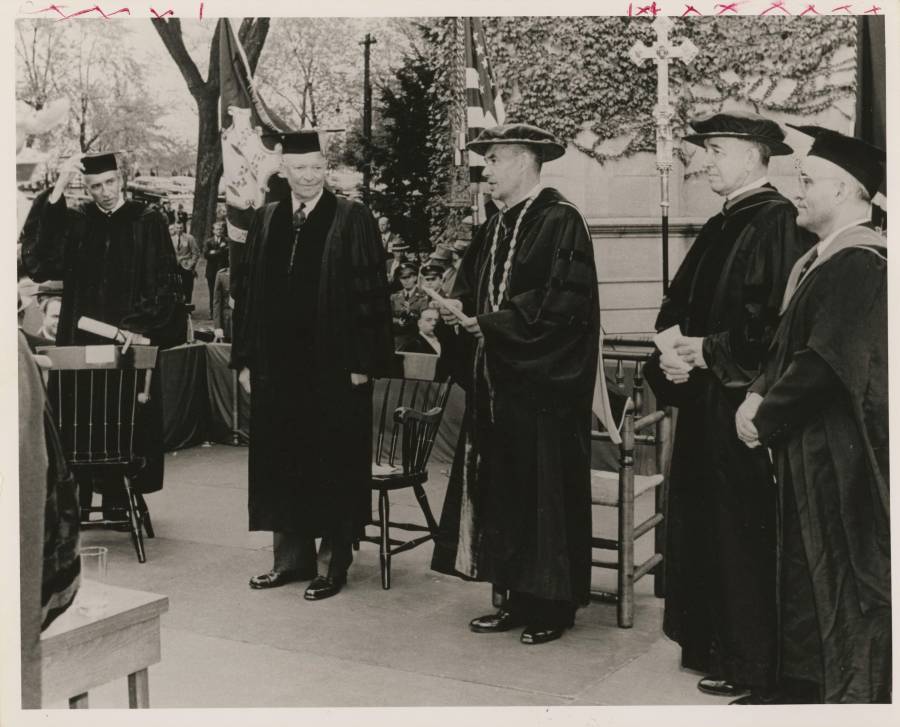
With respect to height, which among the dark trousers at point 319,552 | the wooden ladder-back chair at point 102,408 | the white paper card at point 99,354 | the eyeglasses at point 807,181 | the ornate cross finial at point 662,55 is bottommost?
the dark trousers at point 319,552

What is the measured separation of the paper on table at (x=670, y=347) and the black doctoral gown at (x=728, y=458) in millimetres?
42

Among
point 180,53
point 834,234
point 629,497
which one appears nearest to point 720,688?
point 629,497

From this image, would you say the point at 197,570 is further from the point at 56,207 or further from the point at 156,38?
the point at 156,38

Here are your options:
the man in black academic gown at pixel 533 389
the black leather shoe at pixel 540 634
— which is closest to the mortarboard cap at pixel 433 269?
the man in black academic gown at pixel 533 389

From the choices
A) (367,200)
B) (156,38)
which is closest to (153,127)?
(156,38)

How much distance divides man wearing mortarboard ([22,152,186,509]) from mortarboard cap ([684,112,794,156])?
3346 mm

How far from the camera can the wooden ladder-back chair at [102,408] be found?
5.48m

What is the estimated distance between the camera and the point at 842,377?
3.28 m

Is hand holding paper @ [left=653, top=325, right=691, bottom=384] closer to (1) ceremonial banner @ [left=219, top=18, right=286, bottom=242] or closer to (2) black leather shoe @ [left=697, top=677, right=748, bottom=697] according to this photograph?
(2) black leather shoe @ [left=697, top=677, right=748, bottom=697]

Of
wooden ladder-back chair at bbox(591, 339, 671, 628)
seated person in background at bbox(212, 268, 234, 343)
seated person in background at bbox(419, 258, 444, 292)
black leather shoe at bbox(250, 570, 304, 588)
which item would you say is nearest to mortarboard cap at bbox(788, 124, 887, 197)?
wooden ladder-back chair at bbox(591, 339, 671, 628)

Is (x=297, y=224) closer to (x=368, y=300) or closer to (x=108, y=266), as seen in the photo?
(x=368, y=300)

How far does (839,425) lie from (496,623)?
5.53 feet

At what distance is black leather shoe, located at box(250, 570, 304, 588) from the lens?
505 centimetres

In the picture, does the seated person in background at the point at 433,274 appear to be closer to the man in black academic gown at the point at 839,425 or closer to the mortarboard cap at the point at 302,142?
the mortarboard cap at the point at 302,142
